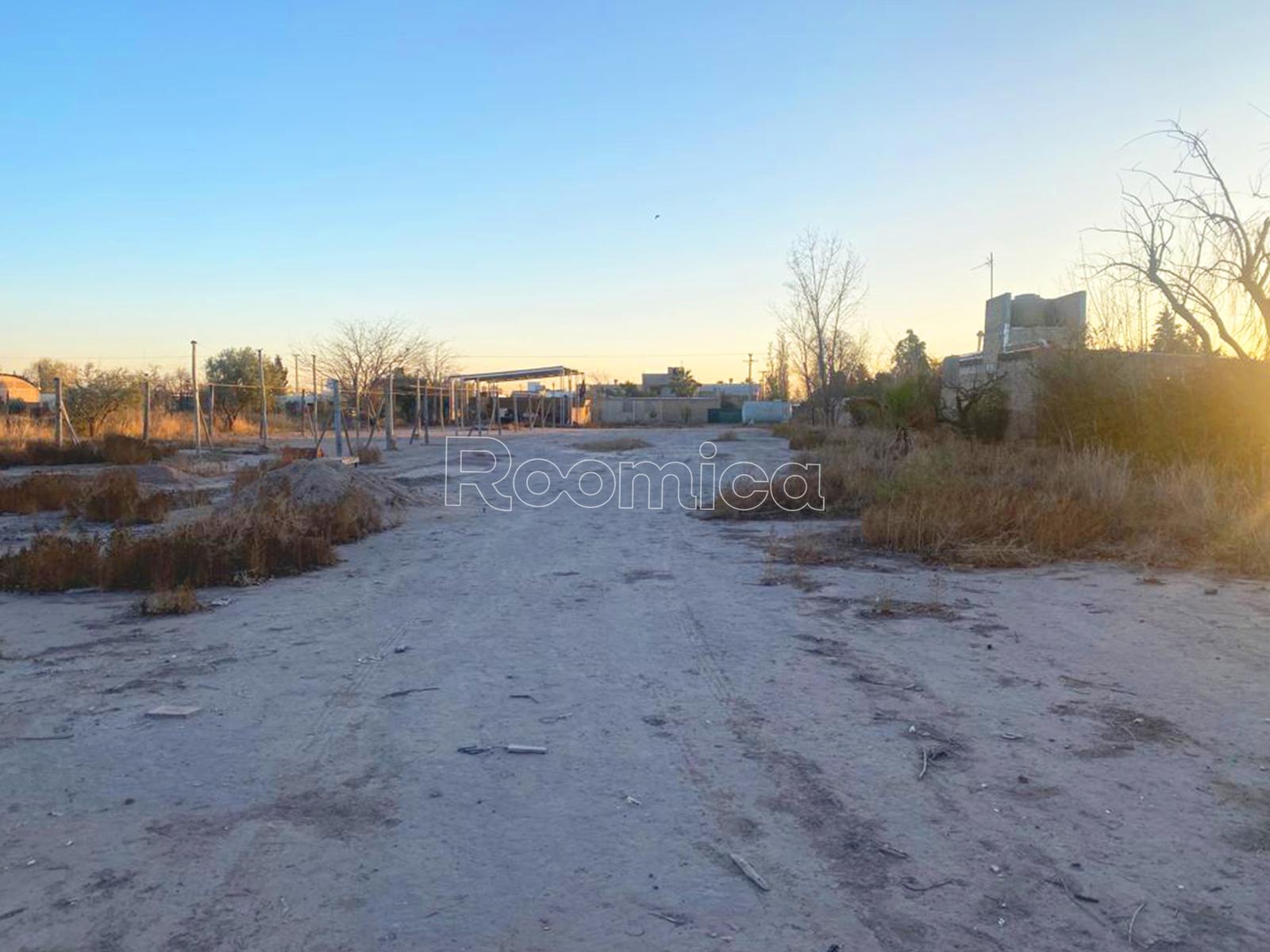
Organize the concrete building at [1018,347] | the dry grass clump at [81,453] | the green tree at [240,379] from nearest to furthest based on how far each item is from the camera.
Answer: the concrete building at [1018,347]
the dry grass clump at [81,453]
the green tree at [240,379]

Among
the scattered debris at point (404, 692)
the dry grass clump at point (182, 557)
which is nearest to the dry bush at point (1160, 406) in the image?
the scattered debris at point (404, 692)

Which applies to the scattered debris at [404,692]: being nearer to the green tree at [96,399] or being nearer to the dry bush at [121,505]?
the dry bush at [121,505]

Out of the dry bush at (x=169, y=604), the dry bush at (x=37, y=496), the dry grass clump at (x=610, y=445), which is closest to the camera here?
the dry bush at (x=169, y=604)

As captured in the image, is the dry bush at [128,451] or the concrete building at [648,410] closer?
the dry bush at [128,451]

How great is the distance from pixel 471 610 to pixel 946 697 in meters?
4.38

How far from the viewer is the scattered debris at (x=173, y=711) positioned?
18.4 feet

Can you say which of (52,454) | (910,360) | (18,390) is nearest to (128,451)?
(52,454)

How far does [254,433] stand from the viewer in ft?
135

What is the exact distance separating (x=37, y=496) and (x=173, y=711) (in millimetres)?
12290

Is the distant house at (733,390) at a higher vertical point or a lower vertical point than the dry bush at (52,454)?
higher

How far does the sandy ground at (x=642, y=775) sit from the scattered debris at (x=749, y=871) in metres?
0.06

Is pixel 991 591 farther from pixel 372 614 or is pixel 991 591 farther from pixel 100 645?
pixel 100 645

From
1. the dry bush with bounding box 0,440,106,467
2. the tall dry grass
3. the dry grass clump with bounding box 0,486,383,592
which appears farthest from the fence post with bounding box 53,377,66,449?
the tall dry grass

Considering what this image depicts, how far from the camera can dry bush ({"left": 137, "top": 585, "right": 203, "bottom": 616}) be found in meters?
8.36
